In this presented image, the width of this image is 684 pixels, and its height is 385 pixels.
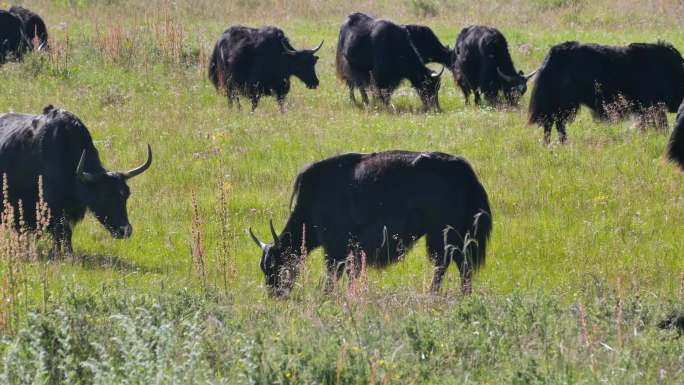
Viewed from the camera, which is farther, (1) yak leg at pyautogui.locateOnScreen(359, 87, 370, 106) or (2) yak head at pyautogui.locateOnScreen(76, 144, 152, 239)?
(1) yak leg at pyautogui.locateOnScreen(359, 87, 370, 106)

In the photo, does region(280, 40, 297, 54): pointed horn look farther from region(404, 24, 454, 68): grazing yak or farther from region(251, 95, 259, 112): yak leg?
region(404, 24, 454, 68): grazing yak

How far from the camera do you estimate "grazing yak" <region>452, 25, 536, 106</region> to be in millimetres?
20266

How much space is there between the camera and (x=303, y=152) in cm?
1480

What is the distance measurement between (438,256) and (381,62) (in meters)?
11.6

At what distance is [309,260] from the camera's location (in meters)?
10.9

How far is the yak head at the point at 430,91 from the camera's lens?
1939 cm

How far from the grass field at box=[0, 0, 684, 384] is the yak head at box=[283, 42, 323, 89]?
0.30 metres

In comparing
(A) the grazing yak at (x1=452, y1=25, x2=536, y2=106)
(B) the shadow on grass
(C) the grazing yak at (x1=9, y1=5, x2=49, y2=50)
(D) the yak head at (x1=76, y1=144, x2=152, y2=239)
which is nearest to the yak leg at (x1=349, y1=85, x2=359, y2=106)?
(A) the grazing yak at (x1=452, y1=25, x2=536, y2=106)

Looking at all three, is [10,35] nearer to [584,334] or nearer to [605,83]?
[605,83]

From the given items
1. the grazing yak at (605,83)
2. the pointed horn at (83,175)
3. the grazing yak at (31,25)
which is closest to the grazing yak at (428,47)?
the grazing yak at (31,25)

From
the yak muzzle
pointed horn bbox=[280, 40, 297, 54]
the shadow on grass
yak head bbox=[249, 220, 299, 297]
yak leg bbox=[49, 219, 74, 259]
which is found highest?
pointed horn bbox=[280, 40, 297, 54]

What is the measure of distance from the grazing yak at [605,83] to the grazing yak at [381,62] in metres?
4.40

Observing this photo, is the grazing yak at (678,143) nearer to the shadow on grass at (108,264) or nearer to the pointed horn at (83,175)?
the shadow on grass at (108,264)

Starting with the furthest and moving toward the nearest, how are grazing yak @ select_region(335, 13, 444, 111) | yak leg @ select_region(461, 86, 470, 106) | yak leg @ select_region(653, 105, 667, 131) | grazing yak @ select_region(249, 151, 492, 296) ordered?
yak leg @ select_region(461, 86, 470, 106) < grazing yak @ select_region(335, 13, 444, 111) < yak leg @ select_region(653, 105, 667, 131) < grazing yak @ select_region(249, 151, 492, 296)
